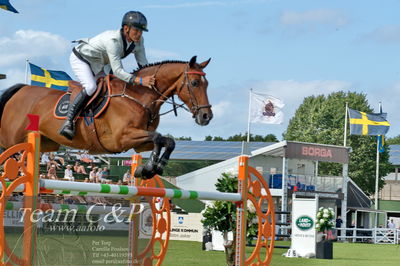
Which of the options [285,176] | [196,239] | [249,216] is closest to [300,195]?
[285,176]

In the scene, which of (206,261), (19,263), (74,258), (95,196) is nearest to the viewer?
(19,263)

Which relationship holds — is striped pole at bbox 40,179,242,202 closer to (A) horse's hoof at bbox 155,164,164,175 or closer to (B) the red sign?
(A) horse's hoof at bbox 155,164,164,175

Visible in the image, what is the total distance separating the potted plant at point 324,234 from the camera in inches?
578

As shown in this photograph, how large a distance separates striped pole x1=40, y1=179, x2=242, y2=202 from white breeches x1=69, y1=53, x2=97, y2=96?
1.39 metres

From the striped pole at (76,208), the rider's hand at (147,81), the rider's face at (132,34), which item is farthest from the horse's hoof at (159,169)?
the rider's face at (132,34)

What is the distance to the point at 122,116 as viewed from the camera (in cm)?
658

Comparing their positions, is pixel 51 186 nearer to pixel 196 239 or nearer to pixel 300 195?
pixel 196 239

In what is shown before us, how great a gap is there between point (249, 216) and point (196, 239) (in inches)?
394

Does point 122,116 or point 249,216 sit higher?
point 122,116

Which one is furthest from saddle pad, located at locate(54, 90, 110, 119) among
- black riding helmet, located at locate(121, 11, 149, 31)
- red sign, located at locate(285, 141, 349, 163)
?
red sign, located at locate(285, 141, 349, 163)

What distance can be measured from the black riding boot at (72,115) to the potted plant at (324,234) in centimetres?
904

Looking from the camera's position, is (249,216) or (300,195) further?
(300,195)

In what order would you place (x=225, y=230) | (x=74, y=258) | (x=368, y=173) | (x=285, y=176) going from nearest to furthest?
1. (x=74, y=258)
2. (x=225, y=230)
3. (x=285, y=176)
4. (x=368, y=173)

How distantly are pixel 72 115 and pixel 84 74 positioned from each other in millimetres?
443
